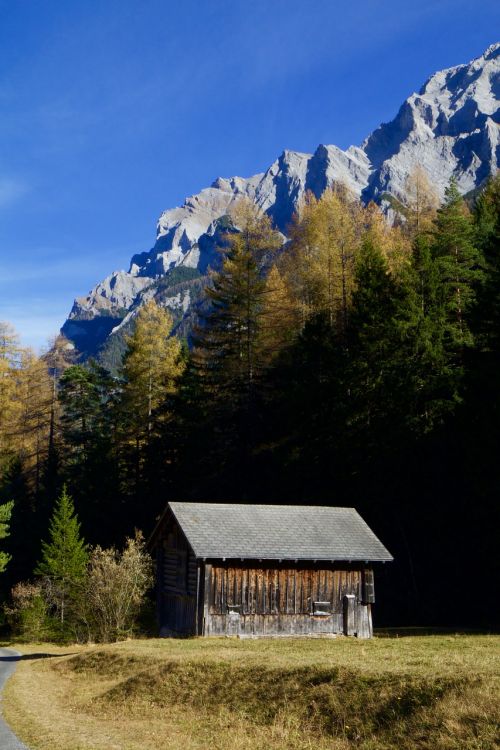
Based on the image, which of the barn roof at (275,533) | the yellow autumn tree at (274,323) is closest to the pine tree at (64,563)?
the barn roof at (275,533)

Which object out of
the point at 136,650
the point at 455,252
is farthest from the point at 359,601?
the point at 455,252

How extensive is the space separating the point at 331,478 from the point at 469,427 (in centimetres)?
1245

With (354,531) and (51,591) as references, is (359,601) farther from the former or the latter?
(51,591)

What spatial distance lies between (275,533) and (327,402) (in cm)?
1371

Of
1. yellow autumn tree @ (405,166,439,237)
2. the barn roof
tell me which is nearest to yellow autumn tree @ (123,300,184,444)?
the barn roof

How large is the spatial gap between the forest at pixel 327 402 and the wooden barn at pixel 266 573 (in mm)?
6722

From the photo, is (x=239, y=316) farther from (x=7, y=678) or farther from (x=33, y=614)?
(x=7, y=678)

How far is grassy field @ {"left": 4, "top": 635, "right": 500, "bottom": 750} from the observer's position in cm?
1369

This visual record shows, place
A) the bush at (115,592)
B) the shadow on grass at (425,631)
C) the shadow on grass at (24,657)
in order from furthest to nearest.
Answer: the shadow on grass at (24,657) < the bush at (115,592) < the shadow on grass at (425,631)

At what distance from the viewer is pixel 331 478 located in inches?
1757

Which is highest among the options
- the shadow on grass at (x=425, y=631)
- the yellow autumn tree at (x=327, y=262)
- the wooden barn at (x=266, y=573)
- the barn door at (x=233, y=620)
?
the yellow autumn tree at (x=327, y=262)

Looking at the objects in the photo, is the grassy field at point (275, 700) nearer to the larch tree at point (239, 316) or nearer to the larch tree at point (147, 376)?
the larch tree at point (239, 316)

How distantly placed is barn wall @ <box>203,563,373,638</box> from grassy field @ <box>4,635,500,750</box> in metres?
5.78

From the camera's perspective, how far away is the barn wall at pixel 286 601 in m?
31.2
